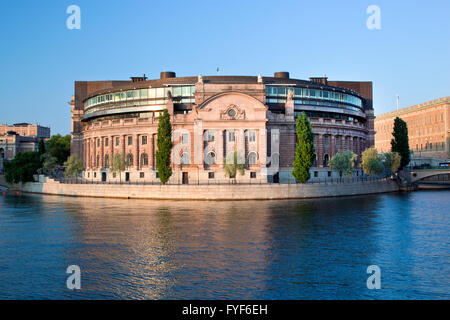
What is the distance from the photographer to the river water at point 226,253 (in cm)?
2395

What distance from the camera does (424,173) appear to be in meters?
A: 101

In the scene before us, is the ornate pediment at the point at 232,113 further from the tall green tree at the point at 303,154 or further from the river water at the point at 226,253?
the river water at the point at 226,253

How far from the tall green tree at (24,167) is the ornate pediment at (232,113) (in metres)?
49.8

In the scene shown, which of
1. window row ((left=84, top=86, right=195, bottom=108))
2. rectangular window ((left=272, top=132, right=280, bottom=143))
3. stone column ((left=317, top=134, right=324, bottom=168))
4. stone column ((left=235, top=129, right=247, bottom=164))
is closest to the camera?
stone column ((left=235, top=129, right=247, bottom=164))

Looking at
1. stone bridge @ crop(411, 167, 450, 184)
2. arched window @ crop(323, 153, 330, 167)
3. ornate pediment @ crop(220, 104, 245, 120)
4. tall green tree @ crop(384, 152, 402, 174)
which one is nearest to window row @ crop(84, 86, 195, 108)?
ornate pediment @ crop(220, 104, 245, 120)

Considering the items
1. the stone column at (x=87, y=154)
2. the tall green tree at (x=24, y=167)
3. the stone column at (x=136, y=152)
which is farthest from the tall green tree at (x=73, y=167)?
the stone column at (x=136, y=152)

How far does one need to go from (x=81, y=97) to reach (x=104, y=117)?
23771 mm

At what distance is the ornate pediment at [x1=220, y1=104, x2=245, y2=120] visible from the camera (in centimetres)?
8050

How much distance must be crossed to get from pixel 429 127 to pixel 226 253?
144 metres

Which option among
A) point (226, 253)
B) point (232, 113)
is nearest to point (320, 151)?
point (232, 113)

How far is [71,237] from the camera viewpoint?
38938 mm

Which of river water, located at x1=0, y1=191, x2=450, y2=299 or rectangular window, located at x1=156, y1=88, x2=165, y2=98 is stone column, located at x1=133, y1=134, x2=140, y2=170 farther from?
river water, located at x1=0, y1=191, x2=450, y2=299

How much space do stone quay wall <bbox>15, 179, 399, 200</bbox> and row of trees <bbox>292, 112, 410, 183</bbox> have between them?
12.3ft
